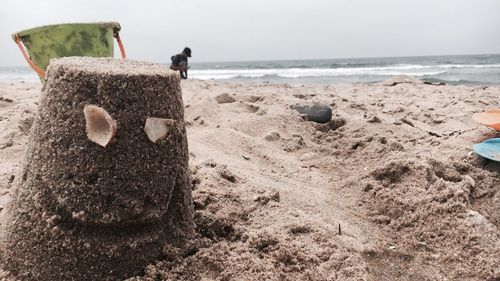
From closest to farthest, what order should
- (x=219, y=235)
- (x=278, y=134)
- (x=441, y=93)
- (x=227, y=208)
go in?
(x=219, y=235) → (x=227, y=208) → (x=278, y=134) → (x=441, y=93)

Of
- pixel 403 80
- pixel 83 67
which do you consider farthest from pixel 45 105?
pixel 403 80

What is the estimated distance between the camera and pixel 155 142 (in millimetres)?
1272

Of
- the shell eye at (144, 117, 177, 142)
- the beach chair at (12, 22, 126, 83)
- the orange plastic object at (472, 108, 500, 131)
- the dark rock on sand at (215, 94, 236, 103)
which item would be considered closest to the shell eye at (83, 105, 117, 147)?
the shell eye at (144, 117, 177, 142)

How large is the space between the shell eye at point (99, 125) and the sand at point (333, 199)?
436mm

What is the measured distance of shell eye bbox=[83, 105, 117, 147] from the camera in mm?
1181

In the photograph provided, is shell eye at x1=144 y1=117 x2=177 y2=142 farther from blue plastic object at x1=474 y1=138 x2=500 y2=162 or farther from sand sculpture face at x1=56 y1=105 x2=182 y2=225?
blue plastic object at x1=474 y1=138 x2=500 y2=162

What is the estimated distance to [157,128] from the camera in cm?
127

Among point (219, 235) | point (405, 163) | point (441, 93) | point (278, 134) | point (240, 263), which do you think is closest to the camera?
point (240, 263)

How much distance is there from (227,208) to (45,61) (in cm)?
175

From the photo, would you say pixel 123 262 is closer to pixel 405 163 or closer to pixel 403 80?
pixel 405 163

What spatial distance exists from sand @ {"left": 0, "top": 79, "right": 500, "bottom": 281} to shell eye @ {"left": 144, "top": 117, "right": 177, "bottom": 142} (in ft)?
1.26

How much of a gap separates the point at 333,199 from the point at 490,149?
957mm

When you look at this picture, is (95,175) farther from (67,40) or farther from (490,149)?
(490,149)

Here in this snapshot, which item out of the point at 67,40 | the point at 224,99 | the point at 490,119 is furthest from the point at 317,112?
the point at 67,40
